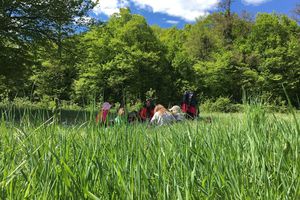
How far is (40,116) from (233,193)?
5.10 ft

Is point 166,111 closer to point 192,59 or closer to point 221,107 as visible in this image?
point 221,107

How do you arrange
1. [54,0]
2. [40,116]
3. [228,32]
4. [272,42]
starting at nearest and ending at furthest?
[40,116], [54,0], [272,42], [228,32]

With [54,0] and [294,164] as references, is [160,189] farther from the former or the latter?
[54,0]

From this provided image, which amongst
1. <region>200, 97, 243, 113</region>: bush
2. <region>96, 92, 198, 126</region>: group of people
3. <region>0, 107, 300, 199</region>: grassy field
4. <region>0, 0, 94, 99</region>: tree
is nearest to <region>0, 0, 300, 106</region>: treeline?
<region>0, 0, 94, 99</region>: tree

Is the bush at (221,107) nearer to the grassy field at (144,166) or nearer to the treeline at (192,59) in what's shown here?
the grassy field at (144,166)

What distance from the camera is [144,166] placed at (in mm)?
1835

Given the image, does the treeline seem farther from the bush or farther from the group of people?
the group of people

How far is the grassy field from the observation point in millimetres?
1558

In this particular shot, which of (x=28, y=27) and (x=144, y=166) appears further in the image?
(x=28, y=27)

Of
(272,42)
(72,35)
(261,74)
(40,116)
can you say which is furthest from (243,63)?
(40,116)

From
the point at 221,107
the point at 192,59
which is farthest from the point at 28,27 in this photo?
the point at 192,59

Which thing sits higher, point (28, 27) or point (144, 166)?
point (28, 27)

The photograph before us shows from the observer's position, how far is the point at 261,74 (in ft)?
123

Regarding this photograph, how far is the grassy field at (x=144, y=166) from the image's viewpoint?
5.11 ft
